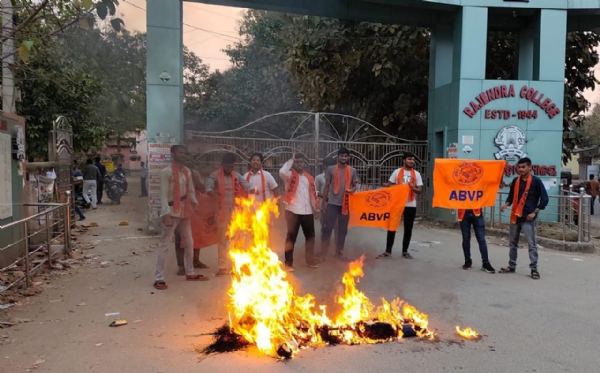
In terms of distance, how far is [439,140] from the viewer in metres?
12.7

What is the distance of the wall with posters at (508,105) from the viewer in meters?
11.3

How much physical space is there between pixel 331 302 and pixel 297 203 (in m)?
2.05

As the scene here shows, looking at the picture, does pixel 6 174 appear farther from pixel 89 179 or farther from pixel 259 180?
pixel 89 179

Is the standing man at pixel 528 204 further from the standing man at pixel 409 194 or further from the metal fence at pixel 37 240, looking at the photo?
the metal fence at pixel 37 240

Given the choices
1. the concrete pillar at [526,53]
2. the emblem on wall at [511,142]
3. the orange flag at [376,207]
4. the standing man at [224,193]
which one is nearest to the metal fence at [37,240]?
the standing man at [224,193]

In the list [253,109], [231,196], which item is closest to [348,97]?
[253,109]

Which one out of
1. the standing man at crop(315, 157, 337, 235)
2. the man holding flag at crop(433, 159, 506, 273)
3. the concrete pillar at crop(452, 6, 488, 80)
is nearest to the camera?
the man holding flag at crop(433, 159, 506, 273)

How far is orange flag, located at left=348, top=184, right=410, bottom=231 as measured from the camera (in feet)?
25.2

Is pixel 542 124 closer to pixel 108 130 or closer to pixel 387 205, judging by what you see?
pixel 387 205

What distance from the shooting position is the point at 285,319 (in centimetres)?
407

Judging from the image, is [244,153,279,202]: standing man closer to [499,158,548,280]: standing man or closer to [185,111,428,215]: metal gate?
[185,111,428,215]: metal gate

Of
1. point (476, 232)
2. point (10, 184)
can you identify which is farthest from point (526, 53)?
point (10, 184)

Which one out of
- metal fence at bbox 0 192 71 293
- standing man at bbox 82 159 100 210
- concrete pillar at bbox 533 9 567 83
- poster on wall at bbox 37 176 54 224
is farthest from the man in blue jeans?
standing man at bbox 82 159 100 210

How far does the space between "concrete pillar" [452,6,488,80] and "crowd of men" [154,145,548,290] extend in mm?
5042
